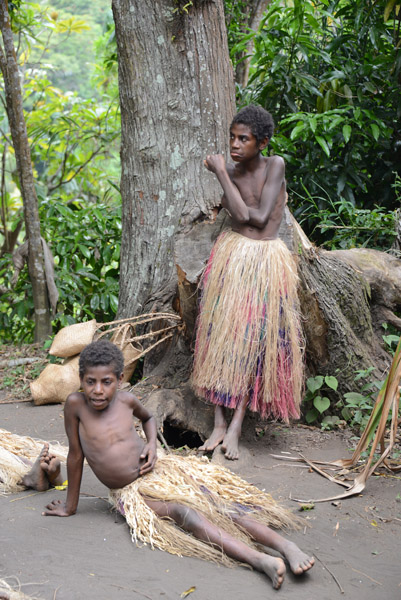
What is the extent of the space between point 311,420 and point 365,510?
1.07 metres

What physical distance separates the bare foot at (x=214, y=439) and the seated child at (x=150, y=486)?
1.84 feet

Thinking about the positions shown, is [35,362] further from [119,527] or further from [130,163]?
[119,527]

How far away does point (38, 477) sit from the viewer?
9.18ft

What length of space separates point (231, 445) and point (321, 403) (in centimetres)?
74

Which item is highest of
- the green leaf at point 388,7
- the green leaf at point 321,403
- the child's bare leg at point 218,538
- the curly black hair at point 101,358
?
the green leaf at point 388,7

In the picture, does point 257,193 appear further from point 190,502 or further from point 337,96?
point 337,96

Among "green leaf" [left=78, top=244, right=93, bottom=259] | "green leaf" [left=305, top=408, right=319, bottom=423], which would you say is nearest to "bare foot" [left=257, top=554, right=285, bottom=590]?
"green leaf" [left=305, top=408, right=319, bottom=423]

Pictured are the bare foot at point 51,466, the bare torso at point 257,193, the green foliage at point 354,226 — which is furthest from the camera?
the green foliage at point 354,226

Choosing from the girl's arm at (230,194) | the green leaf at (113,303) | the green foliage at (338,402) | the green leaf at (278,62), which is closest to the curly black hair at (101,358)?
the girl's arm at (230,194)

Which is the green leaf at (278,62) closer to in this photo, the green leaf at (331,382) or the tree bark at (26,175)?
the tree bark at (26,175)

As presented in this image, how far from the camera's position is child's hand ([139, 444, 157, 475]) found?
2.60m

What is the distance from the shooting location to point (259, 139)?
3.20m

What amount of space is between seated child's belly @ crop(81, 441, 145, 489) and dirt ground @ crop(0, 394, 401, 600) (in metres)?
0.15

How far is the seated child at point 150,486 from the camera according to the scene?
233cm
